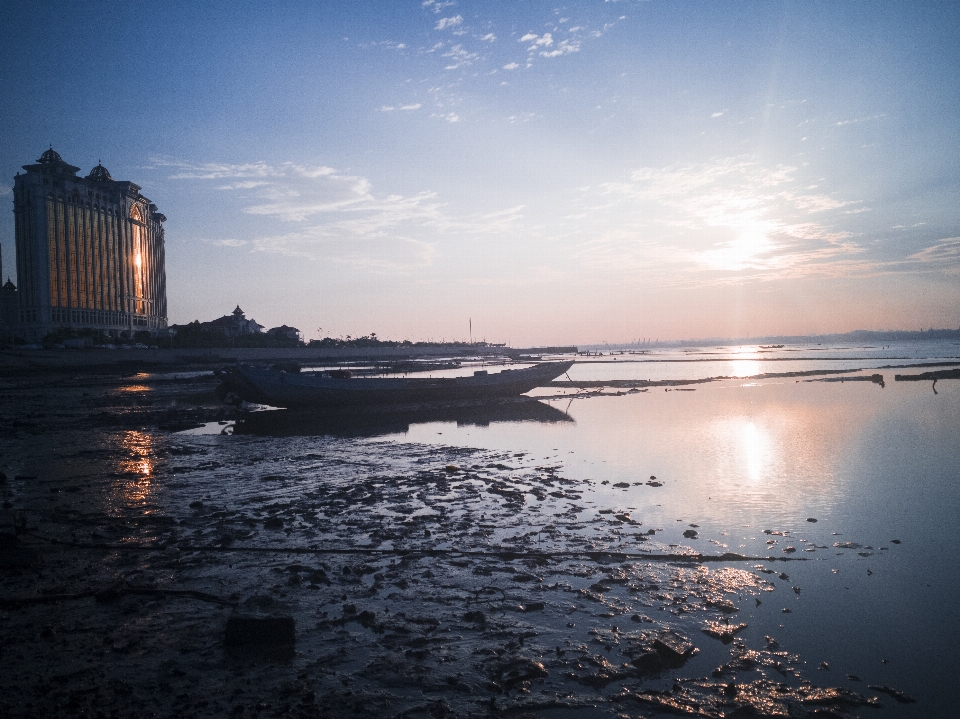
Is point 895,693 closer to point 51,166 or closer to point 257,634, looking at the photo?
point 257,634

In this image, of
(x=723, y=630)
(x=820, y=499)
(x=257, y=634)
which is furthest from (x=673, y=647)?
(x=820, y=499)

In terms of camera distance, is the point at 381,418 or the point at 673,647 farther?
the point at 381,418

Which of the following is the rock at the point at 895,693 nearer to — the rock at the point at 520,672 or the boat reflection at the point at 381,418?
the rock at the point at 520,672

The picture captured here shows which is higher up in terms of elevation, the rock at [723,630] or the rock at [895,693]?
the rock at [723,630]

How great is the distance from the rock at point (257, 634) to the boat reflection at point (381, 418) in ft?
50.6

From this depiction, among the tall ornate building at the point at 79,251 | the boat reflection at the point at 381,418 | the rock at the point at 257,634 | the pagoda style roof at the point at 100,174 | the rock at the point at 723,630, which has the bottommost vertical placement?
the boat reflection at the point at 381,418

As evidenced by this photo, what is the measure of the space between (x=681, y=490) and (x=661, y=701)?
765 cm

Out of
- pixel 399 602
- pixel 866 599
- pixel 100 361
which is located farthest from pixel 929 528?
pixel 100 361

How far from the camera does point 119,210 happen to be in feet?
416

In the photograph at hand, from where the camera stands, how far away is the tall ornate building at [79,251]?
107875mm

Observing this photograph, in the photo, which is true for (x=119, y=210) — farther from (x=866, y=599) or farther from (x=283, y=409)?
(x=866, y=599)

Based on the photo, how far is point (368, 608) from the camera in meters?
6.18

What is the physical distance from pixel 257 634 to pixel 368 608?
4.13 feet

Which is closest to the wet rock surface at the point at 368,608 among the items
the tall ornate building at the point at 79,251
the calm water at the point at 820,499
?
the calm water at the point at 820,499
